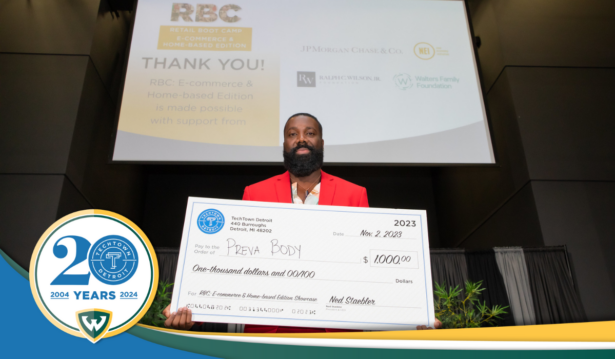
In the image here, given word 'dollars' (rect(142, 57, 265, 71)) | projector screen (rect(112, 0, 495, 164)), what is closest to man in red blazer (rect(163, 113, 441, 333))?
projector screen (rect(112, 0, 495, 164))

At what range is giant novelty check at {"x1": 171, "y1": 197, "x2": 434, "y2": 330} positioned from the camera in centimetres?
93

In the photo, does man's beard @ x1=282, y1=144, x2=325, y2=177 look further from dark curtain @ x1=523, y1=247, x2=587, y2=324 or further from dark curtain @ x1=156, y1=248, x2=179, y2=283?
dark curtain @ x1=523, y1=247, x2=587, y2=324

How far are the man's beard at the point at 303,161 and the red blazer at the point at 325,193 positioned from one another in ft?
0.47

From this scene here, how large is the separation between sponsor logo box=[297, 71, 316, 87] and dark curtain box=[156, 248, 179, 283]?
5.31 ft

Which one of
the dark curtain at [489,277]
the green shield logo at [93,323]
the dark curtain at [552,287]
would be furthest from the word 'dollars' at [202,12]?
the green shield logo at [93,323]

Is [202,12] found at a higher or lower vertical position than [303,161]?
higher

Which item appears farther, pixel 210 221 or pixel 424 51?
pixel 424 51

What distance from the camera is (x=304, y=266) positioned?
3.14ft

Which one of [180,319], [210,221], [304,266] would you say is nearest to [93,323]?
[180,319]

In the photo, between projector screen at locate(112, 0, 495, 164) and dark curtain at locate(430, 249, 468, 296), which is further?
projector screen at locate(112, 0, 495, 164)

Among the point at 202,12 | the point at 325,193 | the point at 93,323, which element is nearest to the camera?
the point at 93,323

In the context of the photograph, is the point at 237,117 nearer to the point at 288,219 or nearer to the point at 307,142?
the point at 307,142

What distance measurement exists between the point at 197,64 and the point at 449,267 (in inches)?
88.1

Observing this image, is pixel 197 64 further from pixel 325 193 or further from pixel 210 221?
pixel 210 221
